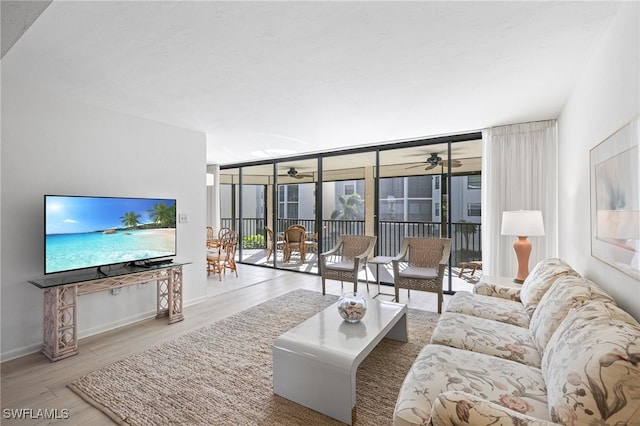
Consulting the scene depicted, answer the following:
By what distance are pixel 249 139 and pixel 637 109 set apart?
4.12 meters

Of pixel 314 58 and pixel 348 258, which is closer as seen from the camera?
pixel 314 58

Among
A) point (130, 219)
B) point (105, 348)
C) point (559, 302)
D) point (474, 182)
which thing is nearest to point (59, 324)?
point (105, 348)

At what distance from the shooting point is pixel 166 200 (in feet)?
11.7

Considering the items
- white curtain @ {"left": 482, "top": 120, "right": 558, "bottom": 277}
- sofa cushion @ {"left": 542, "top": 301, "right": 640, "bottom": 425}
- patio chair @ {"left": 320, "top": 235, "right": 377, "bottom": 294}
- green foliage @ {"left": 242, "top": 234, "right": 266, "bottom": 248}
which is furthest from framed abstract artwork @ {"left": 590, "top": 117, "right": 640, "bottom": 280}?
green foliage @ {"left": 242, "top": 234, "right": 266, "bottom": 248}

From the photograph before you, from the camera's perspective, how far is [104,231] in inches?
117

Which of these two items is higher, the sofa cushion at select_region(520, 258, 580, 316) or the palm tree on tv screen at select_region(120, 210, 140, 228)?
the palm tree on tv screen at select_region(120, 210, 140, 228)

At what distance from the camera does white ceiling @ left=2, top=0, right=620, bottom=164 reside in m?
1.68

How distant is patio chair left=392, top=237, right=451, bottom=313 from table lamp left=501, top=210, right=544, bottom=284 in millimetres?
798

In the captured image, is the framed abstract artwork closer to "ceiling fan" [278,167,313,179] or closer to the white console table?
the white console table

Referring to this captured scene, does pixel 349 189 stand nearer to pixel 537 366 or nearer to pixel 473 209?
pixel 473 209

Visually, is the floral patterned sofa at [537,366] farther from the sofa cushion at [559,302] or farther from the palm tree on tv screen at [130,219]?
the palm tree on tv screen at [130,219]

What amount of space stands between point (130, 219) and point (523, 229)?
4149 mm

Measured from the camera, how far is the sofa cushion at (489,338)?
1793 millimetres

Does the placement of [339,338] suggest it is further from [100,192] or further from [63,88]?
[63,88]
